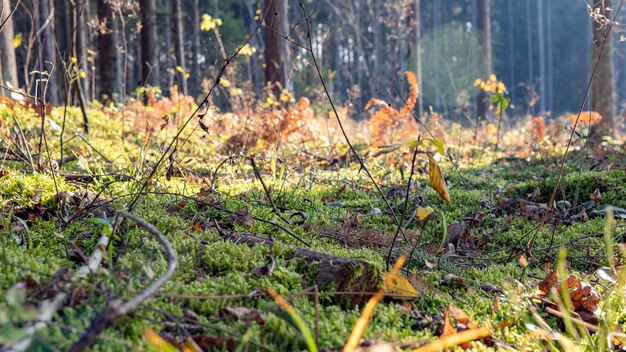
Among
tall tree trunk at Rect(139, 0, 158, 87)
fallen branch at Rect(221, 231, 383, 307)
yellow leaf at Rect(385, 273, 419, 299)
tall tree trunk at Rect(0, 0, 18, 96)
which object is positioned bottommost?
yellow leaf at Rect(385, 273, 419, 299)

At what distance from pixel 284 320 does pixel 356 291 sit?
43cm

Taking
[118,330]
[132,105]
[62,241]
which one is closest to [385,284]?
[118,330]

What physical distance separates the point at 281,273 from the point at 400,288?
0.45 m

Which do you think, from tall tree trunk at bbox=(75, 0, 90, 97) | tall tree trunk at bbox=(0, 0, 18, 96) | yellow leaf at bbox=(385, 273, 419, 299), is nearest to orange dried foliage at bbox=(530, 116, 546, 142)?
tall tree trunk at bbox=(75, 0, 90, 97)

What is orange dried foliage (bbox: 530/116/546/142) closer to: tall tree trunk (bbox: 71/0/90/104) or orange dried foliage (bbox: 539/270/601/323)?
orange dried foliage (bbox: 539/270/601/323)

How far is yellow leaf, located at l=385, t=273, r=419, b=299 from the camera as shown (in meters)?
2.03

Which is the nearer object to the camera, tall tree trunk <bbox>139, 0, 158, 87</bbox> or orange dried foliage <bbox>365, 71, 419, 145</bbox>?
orange dried foliage <bbox>365, 71, 419, 145</bbox>

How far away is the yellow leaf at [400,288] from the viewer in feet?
6.66

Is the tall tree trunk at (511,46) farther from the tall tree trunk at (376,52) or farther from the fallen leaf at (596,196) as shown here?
the fallen leaf at (596,196)

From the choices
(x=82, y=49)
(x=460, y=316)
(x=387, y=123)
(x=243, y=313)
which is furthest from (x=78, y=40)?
(x=460, y=316)

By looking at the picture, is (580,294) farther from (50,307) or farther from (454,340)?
(50,307)

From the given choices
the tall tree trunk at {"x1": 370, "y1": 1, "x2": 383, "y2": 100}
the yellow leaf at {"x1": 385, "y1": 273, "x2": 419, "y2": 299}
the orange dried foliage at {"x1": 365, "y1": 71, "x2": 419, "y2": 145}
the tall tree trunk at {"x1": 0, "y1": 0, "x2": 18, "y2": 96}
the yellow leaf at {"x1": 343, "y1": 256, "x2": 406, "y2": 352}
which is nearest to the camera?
the yellow leaf at {"x1": 343, "y1": 256, "x2": 406, "y2": 352}

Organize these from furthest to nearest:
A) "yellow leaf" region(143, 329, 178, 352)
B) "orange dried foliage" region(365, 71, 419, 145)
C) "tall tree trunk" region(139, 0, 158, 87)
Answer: "tall tree trunk" region(139, 0, 158, 87) → "orange dried foliage" region(365, 71, 419, 145) → "yellow leaf" region(143, 329, 178, 352)

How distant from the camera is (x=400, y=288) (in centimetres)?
207
